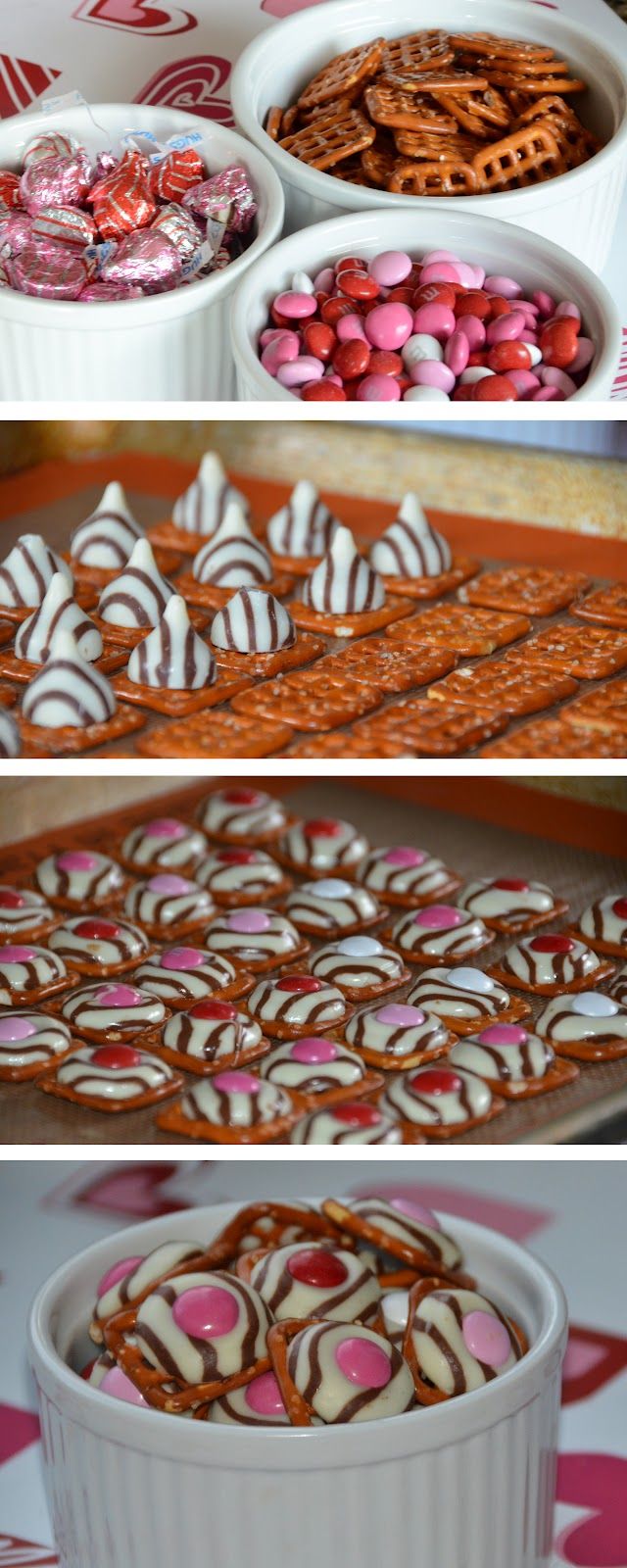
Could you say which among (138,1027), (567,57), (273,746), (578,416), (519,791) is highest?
(567,57)

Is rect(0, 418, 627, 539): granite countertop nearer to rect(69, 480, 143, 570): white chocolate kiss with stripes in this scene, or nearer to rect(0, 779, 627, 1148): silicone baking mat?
rect(69, 480, 143, 570): white chocolate kiss with stripes

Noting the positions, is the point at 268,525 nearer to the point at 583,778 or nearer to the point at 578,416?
the point at 578,416

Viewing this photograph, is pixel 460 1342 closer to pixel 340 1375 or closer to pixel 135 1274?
pixel 340 1375

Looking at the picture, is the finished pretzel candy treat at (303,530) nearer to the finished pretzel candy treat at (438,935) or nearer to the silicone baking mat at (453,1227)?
the finished pretzel candy treat at (438,935)

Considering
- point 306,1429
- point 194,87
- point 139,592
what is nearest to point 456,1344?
point 306,1429

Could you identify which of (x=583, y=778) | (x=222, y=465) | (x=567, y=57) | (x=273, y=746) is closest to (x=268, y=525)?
(x=222, y=465)

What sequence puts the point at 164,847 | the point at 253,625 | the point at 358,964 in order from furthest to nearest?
1. the point at 164,847
2. the point at 358,964
3. the point at 253,625

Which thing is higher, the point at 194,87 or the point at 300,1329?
the point at 194,87
